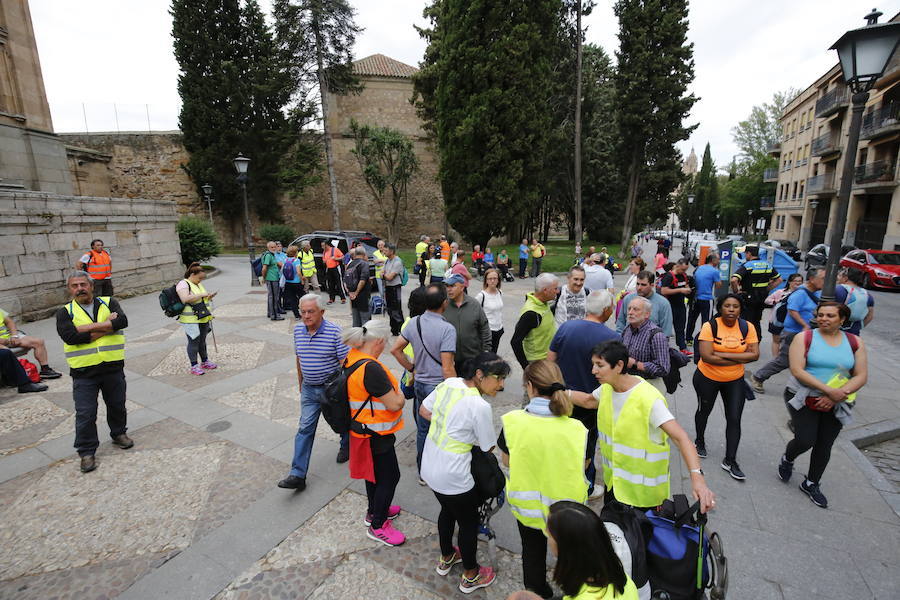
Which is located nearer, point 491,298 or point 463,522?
point 463,522

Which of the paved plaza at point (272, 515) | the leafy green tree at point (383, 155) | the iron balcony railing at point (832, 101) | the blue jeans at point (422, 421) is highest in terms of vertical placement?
the iron balcony railing at point (832, 101)

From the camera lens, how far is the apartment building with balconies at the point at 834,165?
2205 centimetres

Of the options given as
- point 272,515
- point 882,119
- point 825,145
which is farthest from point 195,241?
point 825,145

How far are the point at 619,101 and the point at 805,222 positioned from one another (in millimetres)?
24101

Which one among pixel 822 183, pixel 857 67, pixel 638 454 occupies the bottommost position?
pixel 638 454

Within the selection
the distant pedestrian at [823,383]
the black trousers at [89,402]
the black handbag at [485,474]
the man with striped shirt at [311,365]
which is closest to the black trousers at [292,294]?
the black trousers at [89,402]

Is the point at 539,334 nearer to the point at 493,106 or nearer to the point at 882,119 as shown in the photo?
the point at 493,106

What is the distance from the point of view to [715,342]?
388 centimetres

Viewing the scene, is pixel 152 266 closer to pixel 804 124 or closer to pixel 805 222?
pixel 805 222

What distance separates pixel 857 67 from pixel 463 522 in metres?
5.90

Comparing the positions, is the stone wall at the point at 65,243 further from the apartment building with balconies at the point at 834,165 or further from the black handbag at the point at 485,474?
the apartment building with balconies at the point at 834,165

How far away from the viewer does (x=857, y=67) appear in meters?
4.41

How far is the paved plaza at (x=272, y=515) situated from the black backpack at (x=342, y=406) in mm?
996

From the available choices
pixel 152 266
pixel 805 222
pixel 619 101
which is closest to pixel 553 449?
pixel 152 266
